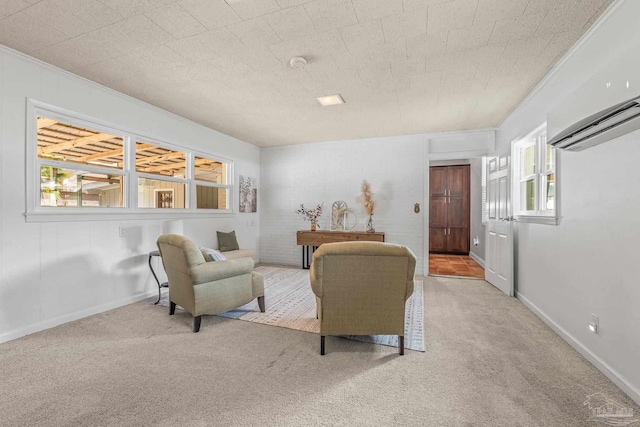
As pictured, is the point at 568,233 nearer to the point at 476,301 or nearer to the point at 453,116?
the point at 476,301

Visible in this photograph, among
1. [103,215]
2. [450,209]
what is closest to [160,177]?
[103,215]

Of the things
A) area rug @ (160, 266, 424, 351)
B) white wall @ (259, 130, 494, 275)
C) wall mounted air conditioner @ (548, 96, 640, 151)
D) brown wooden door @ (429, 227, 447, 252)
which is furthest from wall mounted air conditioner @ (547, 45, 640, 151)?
brown wooden door @ (429, 227, 447, 252)

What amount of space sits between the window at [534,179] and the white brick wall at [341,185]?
5.38ft

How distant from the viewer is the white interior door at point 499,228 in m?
3.94

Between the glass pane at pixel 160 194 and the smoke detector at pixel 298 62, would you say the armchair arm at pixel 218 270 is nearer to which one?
the glass pane at pixel 160 194

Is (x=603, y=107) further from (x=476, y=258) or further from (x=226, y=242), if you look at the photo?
(x=476, y=258)

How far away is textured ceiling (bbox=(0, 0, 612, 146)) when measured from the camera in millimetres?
2037

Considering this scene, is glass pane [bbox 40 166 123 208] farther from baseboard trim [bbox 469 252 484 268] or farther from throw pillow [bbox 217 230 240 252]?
baseboard trim [bbox 469 252 484 268]

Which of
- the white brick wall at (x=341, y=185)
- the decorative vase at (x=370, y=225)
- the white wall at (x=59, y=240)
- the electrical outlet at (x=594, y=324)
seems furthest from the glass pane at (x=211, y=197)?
the electrical outlet at (x=594, y=324)

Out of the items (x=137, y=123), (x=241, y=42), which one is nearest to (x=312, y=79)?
(x=241, y=42)

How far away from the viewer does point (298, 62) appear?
8.86ft

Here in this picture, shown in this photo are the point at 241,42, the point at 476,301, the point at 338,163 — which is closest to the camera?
the point at 241,42

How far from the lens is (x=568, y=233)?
2543mm

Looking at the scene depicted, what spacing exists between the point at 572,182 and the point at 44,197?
4.92 meters
